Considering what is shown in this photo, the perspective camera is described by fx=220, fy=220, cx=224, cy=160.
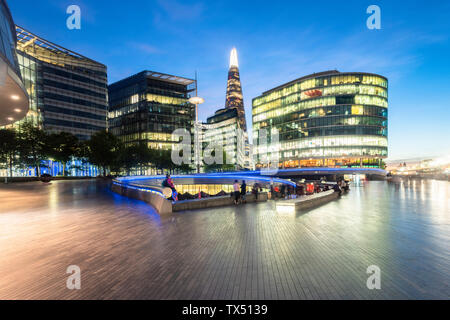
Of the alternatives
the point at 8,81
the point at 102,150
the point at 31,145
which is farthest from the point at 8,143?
the point at 8,81

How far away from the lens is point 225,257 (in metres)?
6.15

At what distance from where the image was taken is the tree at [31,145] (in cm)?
4181

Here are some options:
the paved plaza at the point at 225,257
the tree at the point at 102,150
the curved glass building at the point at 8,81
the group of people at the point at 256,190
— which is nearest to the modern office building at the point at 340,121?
the group of people at the point at 256,190

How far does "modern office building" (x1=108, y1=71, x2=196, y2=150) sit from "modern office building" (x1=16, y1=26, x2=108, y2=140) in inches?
589

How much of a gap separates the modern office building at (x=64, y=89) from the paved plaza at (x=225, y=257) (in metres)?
63.7

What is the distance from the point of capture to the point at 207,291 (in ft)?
14.4

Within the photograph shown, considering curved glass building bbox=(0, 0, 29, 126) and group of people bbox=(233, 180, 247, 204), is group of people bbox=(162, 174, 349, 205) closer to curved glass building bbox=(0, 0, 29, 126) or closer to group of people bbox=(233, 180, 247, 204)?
group of people bbox=(233, 180, 247, 204)

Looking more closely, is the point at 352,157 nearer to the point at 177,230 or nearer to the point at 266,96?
the point at 266,96

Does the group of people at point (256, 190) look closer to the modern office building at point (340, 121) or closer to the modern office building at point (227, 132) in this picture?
the modern office building at point (340, 121)

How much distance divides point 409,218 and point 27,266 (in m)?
15.2

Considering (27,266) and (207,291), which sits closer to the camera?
(207,291)

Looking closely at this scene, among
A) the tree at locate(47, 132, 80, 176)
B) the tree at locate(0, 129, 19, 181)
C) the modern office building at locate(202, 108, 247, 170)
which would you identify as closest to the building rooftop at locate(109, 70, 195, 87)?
the modern office building at locate(202, 108, 247, 170)
